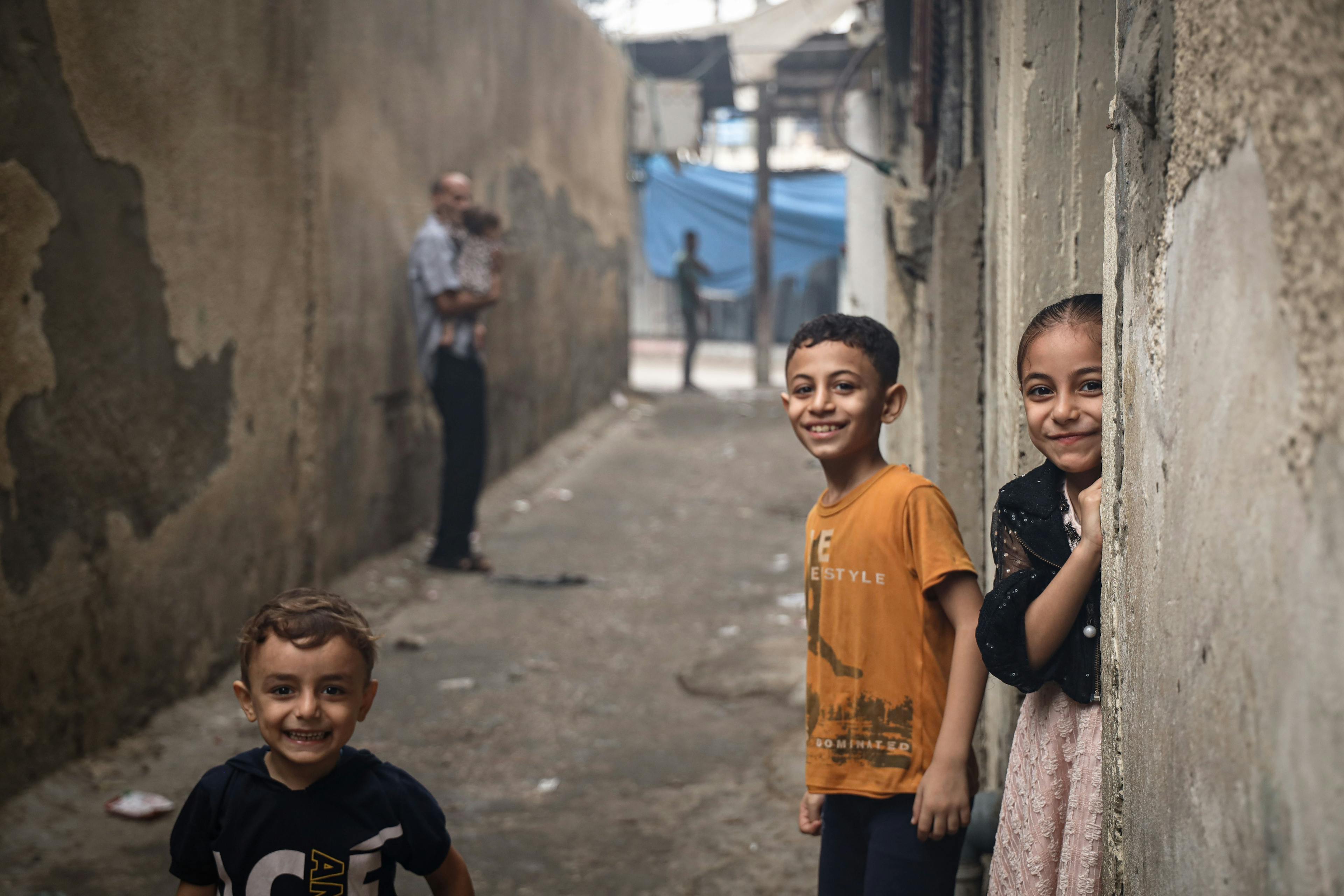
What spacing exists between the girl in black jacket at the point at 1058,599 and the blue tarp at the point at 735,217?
1546 centimetres

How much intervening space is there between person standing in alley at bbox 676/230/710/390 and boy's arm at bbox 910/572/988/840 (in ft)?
36.9

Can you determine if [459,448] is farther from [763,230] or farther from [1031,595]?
[763,230]

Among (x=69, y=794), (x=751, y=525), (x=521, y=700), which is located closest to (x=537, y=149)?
(x=751, y=525)

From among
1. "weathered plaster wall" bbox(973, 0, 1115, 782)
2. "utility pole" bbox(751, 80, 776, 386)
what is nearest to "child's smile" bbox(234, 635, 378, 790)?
"weathered plaster wall" bbox(973, 0, 1115, 782)

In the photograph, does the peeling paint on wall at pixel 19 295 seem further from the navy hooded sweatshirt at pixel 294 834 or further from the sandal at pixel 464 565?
the sandal at pixel 464 565

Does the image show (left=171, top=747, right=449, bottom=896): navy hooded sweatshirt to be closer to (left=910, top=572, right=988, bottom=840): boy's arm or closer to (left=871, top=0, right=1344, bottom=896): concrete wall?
(left=910, top=572, right=988, bottom=840): boy's arm

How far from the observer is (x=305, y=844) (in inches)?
62.7

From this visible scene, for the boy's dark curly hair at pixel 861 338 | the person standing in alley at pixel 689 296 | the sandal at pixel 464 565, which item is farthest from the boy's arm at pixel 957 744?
the person standing in alley at pixel 689 296

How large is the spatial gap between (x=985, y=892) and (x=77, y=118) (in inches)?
111

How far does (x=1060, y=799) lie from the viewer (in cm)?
148

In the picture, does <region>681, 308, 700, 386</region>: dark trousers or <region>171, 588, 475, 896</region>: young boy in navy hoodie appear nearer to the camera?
<region>171, 588, 475, 896</region>: young boy in navy hoodie

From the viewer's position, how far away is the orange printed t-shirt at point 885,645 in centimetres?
171

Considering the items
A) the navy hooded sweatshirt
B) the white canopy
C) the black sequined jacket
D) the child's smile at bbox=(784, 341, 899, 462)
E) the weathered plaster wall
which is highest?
the white canopy

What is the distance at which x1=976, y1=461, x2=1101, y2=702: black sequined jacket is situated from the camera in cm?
141
